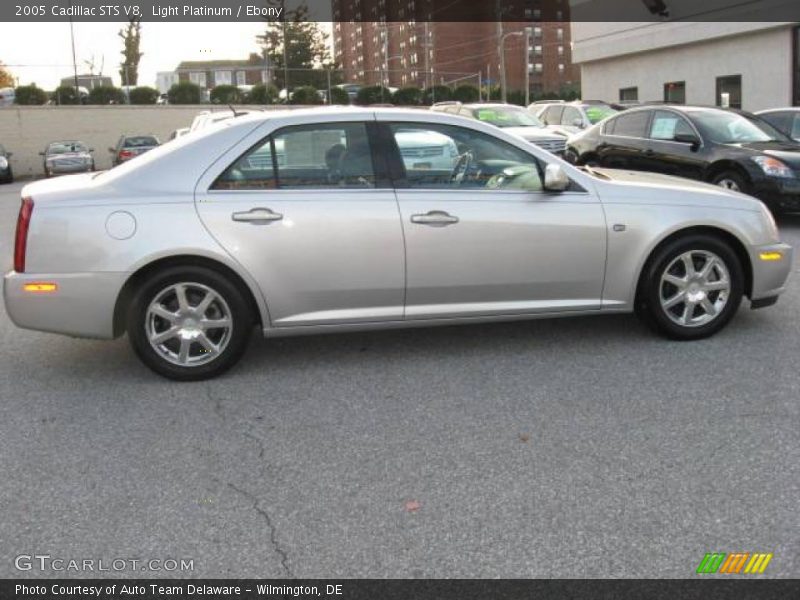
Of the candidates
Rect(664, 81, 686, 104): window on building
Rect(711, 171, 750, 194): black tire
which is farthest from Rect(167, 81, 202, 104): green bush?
Rect(711, 171, 750, 194): black tire

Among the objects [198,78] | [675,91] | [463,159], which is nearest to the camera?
[463,159]

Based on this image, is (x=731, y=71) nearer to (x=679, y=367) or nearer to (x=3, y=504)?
(x=679, y=367)

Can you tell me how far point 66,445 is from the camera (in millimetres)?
4027

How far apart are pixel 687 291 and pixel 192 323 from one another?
3.23 meters

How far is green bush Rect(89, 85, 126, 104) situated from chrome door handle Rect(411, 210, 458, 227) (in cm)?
3803

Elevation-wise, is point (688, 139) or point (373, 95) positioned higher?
point (373, 95)

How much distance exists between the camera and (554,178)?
16.8 feet

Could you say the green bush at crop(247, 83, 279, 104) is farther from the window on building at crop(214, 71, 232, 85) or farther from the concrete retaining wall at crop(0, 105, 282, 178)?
the window on building at crop(214, 71, 232, 85)

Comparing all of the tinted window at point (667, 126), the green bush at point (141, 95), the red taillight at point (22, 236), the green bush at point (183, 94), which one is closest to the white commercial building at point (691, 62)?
the tinted window at point (667, 126)

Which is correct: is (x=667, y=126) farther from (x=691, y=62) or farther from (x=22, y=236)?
(x=691, y=62)

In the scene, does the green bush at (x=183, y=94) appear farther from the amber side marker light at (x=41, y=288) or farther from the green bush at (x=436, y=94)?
the amber side marker light at (x=41, y=288)

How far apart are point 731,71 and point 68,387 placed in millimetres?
27151

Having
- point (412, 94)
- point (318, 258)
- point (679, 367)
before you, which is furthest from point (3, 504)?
point (412, 94)
